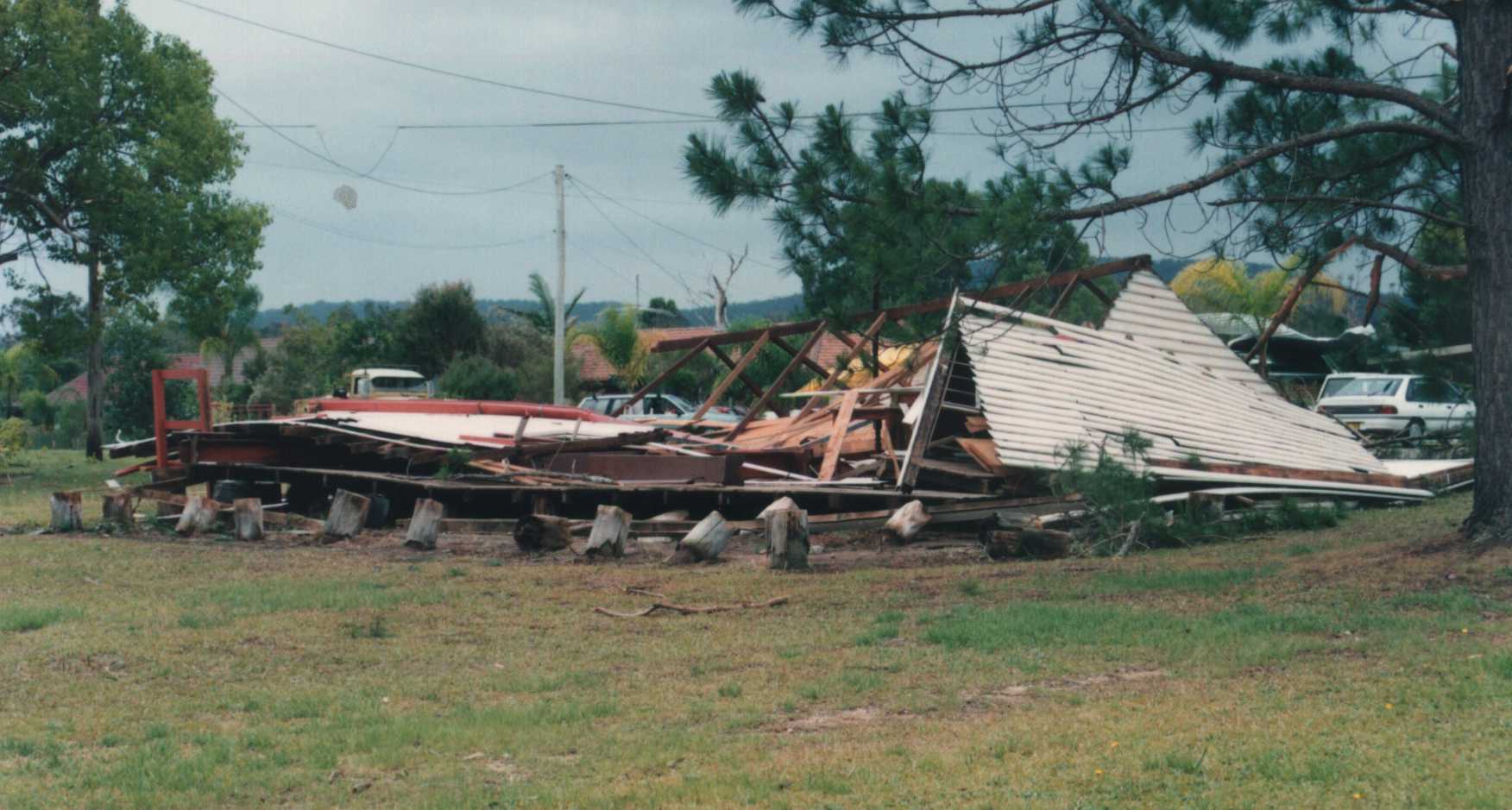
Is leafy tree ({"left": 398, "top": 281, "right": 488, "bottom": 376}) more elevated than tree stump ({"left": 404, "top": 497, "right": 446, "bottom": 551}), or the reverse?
leafy tree ({"left": 398, "top": 281, "right": 488, "bottom": 376})

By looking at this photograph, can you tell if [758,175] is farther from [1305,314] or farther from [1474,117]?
[1305,314]

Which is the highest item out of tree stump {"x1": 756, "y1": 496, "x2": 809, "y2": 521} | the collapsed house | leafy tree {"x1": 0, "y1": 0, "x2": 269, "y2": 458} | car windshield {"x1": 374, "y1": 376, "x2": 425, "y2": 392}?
leafy tree {"x1": 0, "y1": 0, "x2": 269, "y2": 458}

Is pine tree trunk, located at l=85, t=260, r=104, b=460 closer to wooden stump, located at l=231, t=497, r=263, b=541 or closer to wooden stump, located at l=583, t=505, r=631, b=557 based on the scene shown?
wooden stump, located at l=231, t=497, r=263, b=541

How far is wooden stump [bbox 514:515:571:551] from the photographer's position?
1371 centimetres

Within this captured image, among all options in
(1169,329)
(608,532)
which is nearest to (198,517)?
(608,532)

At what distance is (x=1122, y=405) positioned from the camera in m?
15.4

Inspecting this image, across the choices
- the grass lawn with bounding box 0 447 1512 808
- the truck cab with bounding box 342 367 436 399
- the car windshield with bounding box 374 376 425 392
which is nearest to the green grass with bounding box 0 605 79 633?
the grass lawn with bounding box 0 447 1512 808

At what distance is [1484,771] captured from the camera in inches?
206

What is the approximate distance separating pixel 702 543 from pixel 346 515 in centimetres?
444

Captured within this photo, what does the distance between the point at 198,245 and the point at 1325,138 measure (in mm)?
23511

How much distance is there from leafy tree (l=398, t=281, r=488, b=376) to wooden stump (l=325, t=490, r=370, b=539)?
3361 cm

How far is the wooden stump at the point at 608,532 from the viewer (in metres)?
13.2

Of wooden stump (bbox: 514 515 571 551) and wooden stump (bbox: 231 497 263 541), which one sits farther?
wooden stump (bbox: 231 497 263 541)

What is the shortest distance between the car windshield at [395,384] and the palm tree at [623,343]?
262 inches
